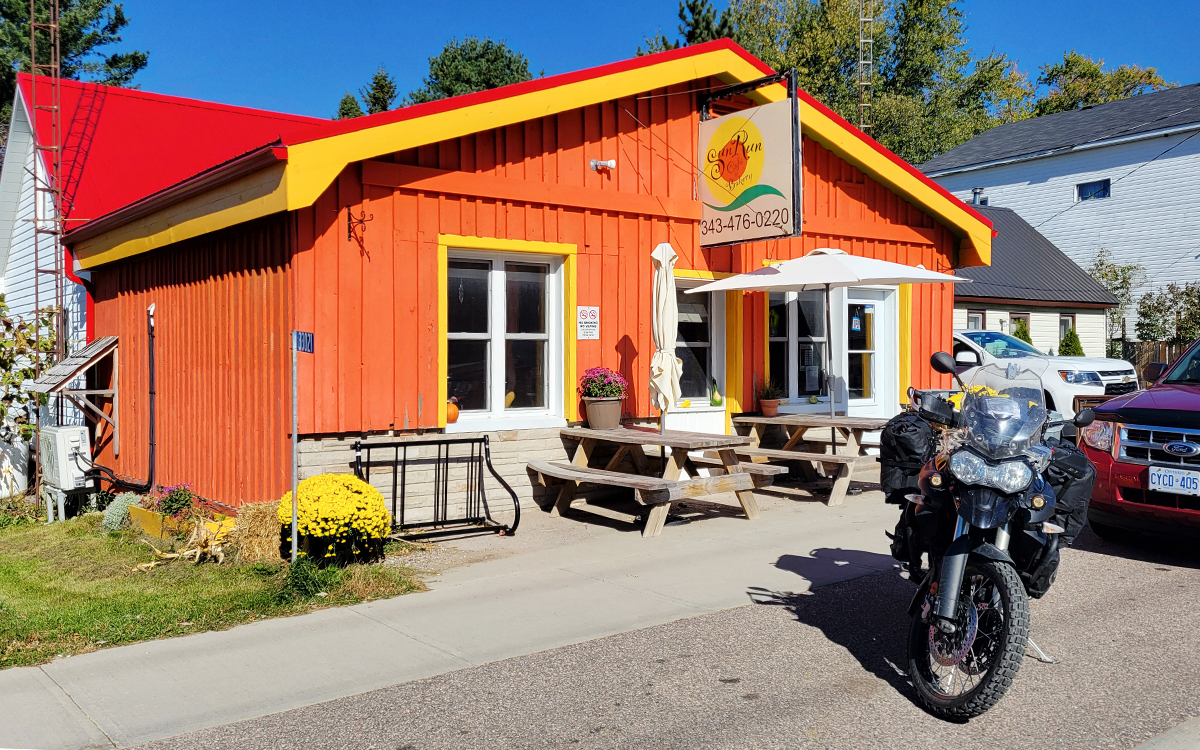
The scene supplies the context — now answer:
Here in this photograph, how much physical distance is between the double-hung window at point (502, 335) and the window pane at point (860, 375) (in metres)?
4.87

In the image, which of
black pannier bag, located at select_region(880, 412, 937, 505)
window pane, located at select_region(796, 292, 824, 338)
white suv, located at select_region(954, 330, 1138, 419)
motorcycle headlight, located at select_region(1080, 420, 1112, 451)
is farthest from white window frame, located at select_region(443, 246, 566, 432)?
white suv, located at select_region(954, 330, 1138, 419)

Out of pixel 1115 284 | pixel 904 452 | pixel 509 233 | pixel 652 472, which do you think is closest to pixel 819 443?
pixel 652 472

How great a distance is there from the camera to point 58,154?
13641mm

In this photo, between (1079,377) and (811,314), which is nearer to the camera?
(811,314)

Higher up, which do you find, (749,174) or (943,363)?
(749,174)

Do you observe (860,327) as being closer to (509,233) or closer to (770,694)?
(509,233)

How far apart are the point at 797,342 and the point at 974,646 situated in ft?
25.9

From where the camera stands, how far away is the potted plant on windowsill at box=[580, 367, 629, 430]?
965 cm

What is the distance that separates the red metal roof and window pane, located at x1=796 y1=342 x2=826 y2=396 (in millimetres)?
7479

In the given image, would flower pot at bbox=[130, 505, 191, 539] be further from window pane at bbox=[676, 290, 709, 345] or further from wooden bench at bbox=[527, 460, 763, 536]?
window pane at bbox=[676, 290, 709, 345]

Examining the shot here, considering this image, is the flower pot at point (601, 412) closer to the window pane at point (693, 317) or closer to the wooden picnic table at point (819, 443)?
the wooden picnic table at point (819, 443)

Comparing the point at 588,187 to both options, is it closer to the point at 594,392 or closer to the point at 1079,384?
the point at 594,392

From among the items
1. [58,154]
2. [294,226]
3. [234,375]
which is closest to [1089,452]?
[294,226]

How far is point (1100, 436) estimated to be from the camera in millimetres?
7789
